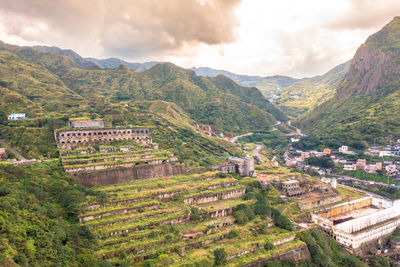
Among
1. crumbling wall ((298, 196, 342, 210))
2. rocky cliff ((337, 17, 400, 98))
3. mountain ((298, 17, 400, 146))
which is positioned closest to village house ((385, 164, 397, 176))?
mountain ((298, 17, 400, 146))

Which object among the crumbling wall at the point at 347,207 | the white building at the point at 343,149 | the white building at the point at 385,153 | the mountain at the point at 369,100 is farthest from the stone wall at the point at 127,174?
the mountain at the point at 369,100

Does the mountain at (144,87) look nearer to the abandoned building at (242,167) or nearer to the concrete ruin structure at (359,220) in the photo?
the abandoned building at (242,167)

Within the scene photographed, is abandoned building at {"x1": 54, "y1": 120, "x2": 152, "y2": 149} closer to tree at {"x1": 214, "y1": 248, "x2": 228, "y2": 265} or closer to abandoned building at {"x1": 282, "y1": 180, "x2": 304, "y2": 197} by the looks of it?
abandoned building at {"x1": 282, "y1": 180, "x2": 304, "y2": 197}

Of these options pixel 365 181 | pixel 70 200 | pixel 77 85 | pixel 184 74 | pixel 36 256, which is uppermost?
pixel 184 74

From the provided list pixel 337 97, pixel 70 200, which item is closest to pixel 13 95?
pixel 70 200

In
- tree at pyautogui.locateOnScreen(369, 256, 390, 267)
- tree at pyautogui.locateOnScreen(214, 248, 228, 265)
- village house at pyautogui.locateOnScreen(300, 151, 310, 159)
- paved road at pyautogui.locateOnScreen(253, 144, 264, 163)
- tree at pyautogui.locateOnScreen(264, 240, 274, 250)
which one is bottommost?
tree at pyautogui.locateOnScreen(369, 256, 390, 267)

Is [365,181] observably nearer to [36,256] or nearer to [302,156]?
[302,156]
